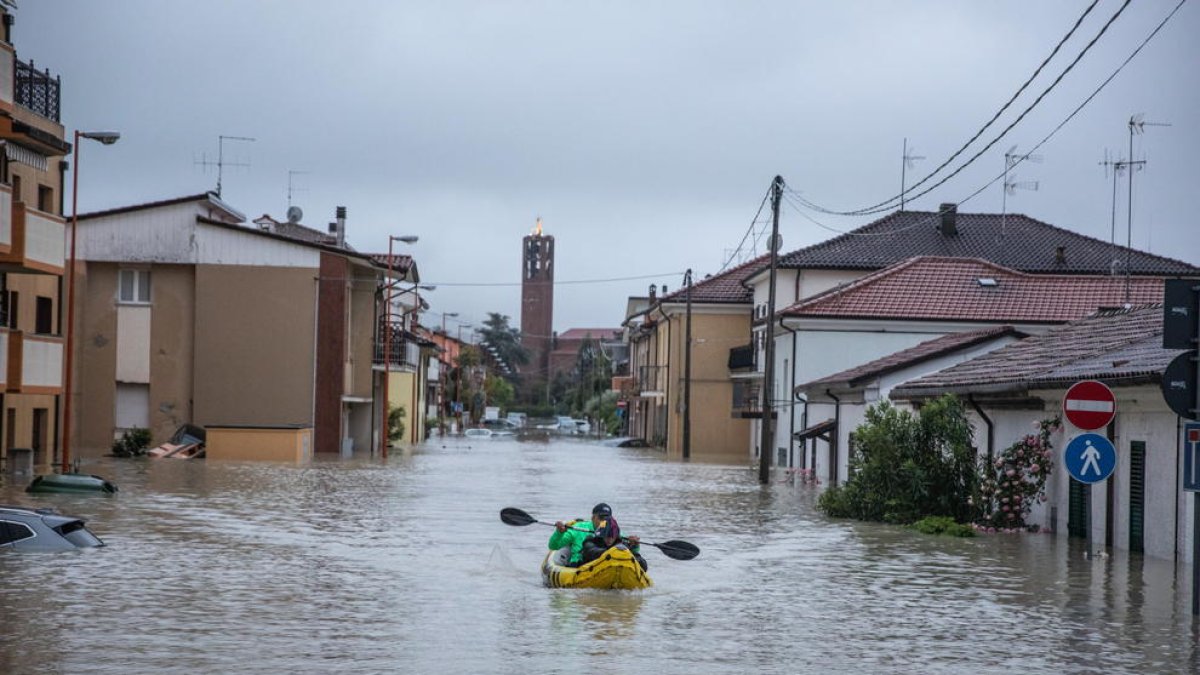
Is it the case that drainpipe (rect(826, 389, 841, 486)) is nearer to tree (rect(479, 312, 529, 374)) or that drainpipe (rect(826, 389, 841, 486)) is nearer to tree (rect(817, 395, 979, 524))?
tree (rect(817, 395, 979, 524))

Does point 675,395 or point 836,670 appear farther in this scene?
point 675,395

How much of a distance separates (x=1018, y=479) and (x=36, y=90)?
994 inches

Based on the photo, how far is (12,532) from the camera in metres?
19.1

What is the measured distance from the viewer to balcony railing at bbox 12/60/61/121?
3553cm

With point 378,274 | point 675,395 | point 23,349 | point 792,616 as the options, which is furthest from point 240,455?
point 792,616

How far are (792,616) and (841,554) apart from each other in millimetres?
7137

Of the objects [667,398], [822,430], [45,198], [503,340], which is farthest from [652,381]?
[503,340]

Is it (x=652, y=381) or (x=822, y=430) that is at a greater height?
(x=652, y=381)

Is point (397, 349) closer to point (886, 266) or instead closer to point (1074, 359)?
point (886, 266)

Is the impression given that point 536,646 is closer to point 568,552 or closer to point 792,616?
point 792,616

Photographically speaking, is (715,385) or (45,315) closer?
(45,315)

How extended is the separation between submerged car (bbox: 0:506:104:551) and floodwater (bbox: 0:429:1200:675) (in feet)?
0.69

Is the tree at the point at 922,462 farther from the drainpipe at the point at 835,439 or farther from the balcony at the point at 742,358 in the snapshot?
the balcony at the point at 742,358

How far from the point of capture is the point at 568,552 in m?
18.7
